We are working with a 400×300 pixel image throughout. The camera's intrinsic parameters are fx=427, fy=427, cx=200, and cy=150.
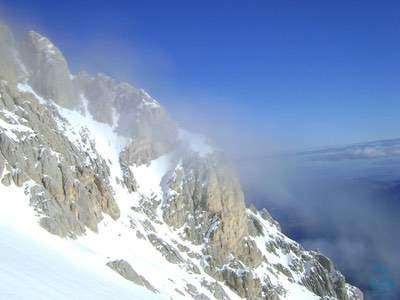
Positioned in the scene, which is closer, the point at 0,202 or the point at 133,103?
the point at 0,202

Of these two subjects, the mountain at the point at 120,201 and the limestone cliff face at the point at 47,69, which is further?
the limestone cliff face at the point at 47,69

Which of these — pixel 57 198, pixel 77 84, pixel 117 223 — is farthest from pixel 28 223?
pixel 77 84

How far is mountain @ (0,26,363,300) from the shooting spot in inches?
1842

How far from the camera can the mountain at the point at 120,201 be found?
4678cm

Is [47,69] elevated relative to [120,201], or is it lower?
elevated

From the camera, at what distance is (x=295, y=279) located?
130 metres

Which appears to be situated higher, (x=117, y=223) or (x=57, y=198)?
(x=57, y=198)

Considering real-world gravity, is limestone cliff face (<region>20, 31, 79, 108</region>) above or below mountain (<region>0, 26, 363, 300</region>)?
above

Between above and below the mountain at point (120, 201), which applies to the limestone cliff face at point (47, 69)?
above

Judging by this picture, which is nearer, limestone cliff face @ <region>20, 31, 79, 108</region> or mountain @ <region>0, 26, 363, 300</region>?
mountain @ <region>0, 26, 363, 300</region>

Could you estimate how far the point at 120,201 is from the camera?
9262cm

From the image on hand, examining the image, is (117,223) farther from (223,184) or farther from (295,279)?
(295,279)

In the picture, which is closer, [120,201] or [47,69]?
[120,201]

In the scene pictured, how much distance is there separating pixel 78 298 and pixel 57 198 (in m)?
45.6
